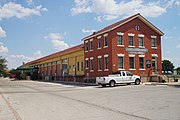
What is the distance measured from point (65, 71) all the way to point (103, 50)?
18.6 metres

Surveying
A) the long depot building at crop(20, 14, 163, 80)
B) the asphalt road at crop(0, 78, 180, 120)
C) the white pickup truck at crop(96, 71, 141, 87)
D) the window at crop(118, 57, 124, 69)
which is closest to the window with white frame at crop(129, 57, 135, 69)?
the long depot building at crop(20, 14, 163, 80)

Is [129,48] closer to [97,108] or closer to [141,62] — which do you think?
[141,62]

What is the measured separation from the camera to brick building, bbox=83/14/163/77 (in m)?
36.0

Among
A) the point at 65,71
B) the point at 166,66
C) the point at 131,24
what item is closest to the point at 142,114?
the point at 131,24

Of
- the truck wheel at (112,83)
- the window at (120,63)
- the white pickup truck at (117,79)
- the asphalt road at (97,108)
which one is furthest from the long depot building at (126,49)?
the asphalt road at (97,108)

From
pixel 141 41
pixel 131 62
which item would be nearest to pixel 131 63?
pixel 131 62

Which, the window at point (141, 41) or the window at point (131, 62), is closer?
the window at point (131, 62)

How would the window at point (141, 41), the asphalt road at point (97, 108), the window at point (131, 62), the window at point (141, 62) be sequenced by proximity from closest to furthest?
the asphalt road at point (97, 108) → the window at point (131, 62) → the window at point (141, 62) → the window at point (141, 41)

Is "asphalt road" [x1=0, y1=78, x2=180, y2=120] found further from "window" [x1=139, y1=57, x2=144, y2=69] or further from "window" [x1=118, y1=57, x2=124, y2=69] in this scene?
"window" [x1=139, y1=57, x2=144, y2=69]

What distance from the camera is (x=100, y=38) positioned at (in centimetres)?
3897

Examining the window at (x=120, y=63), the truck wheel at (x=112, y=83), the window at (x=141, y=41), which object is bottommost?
the truck wheel at (x=112, y=83)

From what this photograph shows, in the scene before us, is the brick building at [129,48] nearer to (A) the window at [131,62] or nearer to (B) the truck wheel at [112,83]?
(A) the window at [131,62]

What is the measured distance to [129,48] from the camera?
121 ft

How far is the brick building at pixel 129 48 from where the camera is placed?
36.0m
